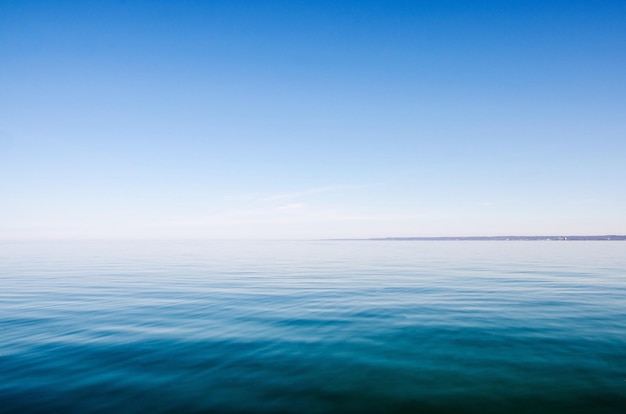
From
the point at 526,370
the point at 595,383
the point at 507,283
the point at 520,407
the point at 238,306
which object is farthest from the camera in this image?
the point at 507,283

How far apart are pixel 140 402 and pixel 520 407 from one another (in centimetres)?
842

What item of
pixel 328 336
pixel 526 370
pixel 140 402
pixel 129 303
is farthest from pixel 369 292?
pixel 140 402

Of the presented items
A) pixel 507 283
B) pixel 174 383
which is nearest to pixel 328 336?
pixel 174 383

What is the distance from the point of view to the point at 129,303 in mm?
18984

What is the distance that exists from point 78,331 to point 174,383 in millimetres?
7479

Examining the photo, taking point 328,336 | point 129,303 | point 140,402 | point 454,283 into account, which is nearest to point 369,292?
point 454,283

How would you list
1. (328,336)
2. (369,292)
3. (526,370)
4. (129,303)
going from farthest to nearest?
1. (369,292)
2. (129,303)
3. (328,336)
4. (526,370)

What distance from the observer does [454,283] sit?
83.3 ft

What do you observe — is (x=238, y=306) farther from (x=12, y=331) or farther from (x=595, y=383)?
(x=595, y=383)

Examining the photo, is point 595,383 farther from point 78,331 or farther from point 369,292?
point 78,331

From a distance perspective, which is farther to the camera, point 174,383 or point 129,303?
point 129,303

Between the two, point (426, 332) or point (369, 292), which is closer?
point (426, 332)

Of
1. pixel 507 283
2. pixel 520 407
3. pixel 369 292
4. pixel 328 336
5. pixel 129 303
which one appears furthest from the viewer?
pixel 507 283

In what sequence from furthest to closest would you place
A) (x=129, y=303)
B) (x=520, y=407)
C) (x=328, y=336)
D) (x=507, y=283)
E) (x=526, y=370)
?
(x=507, y=283) < (x=129, y=303) < (x=328, y=336) < (x=526, y=370) < (x=520, y=407)
